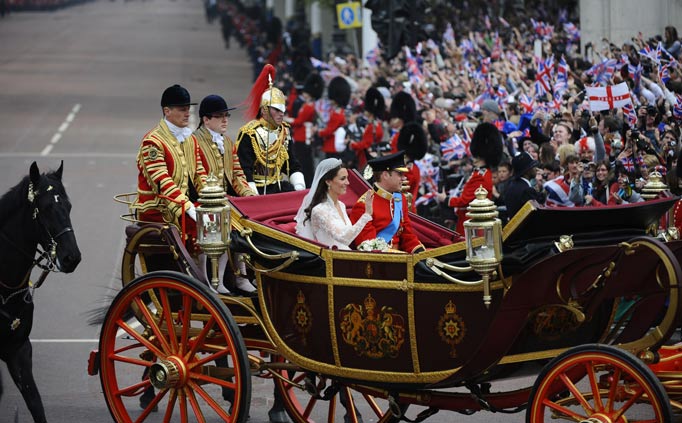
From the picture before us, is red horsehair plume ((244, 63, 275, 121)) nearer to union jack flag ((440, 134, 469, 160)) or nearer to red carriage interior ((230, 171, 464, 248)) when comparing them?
red carriage interior ((230, 171, 464, 248))

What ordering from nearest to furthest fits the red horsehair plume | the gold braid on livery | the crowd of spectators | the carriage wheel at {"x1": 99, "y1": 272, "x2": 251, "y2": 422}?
the carriage wheel at {"x1": 99, "y1": 272, "x2": 251, "y2": 422}, the red horsehair plume, the gold braid on livery, the crowd of spectators

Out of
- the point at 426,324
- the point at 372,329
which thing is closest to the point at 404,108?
the point at 372,329

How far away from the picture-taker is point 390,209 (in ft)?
26.9

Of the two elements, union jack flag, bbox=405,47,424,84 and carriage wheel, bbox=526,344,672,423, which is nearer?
carriage wheel, bbox=526,344,672,423

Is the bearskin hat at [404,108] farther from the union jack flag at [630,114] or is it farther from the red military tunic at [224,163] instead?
the red military tunic at [224,163]

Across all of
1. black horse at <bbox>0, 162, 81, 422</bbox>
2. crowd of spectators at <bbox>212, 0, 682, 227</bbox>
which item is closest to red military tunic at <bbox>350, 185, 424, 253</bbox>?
black horse at <bbox>0, 162, 81, 422</bbox>

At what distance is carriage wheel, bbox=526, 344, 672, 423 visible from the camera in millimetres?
6207

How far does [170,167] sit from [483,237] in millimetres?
3262

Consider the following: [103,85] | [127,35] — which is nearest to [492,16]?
[103,85]

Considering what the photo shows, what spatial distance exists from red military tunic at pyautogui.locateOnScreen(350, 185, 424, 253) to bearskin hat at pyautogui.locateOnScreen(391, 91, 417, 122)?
8.82 metres

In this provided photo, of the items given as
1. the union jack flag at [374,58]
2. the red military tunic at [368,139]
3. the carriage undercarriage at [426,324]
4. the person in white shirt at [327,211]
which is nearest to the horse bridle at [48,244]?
the carriage undercarriage at [426,324]

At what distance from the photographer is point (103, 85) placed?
44406 mm

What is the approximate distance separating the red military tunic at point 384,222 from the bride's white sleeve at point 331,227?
15 centimetres

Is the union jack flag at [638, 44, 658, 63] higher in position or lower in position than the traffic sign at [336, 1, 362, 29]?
higher
